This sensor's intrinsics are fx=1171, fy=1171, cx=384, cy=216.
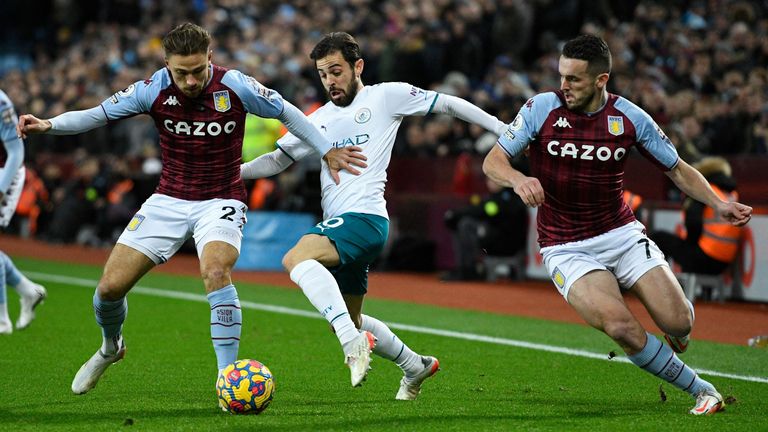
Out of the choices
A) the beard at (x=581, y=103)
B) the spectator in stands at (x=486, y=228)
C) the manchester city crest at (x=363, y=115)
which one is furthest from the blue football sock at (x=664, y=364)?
the spectator in stands at (x=486, y=228)

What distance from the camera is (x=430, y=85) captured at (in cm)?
1944

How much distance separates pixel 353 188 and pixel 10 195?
4.56 meters

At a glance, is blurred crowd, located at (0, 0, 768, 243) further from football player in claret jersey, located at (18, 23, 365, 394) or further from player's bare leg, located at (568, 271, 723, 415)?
football player in claret jersey, located at (18, 23, 365, 394)

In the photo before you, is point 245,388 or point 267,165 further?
point 267,165

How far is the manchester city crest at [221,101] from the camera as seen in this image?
7.24m

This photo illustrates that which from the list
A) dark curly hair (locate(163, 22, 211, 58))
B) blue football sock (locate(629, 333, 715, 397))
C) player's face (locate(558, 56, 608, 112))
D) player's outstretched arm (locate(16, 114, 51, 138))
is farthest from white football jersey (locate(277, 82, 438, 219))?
blue football sock (locate(629, 333, 715, 397))

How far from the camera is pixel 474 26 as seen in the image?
19.7m

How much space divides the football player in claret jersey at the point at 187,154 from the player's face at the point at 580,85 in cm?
137

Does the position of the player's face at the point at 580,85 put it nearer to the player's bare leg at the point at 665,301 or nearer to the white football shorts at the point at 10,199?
the player's bare leg at the point at 665,301

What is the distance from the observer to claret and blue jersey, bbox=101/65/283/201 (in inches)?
285

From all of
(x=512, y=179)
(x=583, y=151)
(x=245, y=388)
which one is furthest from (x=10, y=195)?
(x=583, y=151)

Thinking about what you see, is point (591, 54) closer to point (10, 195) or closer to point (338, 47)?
point (338, 47)

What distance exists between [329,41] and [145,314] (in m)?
5.73

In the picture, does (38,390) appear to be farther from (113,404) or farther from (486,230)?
(486,230)
